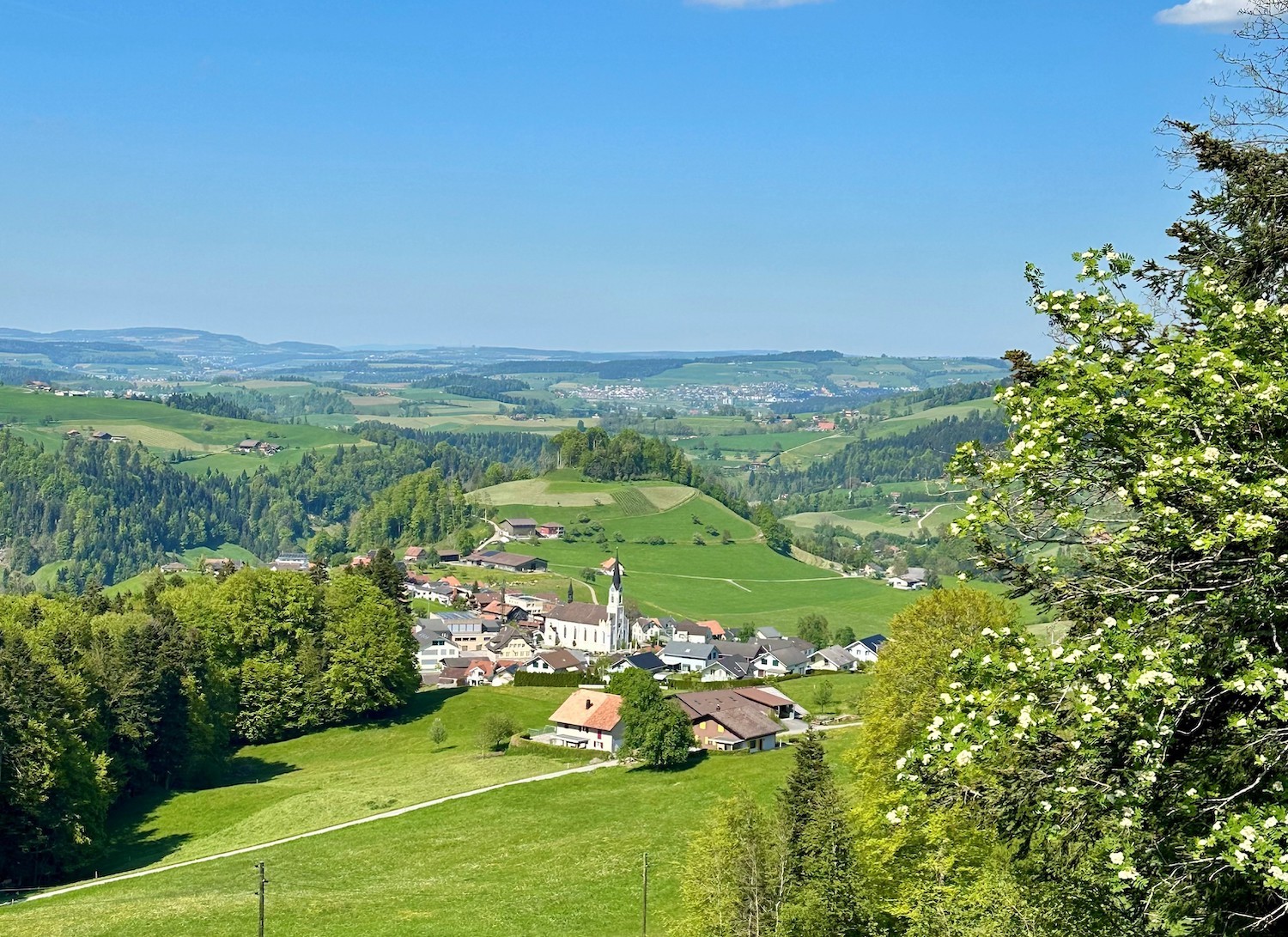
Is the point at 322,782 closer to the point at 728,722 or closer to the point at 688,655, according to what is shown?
the point at 728,722

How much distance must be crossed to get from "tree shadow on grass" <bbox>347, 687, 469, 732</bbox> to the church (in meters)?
39.2

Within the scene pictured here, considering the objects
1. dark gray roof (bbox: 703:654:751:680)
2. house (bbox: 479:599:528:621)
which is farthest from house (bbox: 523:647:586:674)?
house (bbox: 479:599:528:621)

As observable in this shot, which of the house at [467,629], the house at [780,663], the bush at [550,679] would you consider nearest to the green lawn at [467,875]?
the bush at [550,679]

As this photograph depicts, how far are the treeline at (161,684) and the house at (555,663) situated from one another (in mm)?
26281

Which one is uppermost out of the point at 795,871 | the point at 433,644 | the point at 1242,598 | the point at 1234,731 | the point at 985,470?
the point at 985,470

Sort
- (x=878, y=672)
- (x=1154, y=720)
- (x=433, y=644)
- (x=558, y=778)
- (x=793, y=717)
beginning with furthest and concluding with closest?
1. (x=433, y=644)
2. (x=793, y=717)
3. (x=558, y=778)
4. (x=878, y=672)
5. (x=1154, y=720)

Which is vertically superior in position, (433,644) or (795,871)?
(795,871)

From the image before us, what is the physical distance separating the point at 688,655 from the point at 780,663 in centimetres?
1001

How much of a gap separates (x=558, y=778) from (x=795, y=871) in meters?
37.5

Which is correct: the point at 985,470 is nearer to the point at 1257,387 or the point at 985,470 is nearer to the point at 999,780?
the point at 1257,387

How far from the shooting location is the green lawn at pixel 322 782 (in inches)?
2522

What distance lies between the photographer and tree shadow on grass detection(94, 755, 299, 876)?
61.7 metres

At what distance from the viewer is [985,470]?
39.2ft

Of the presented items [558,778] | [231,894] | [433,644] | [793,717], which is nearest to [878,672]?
[231,894]
